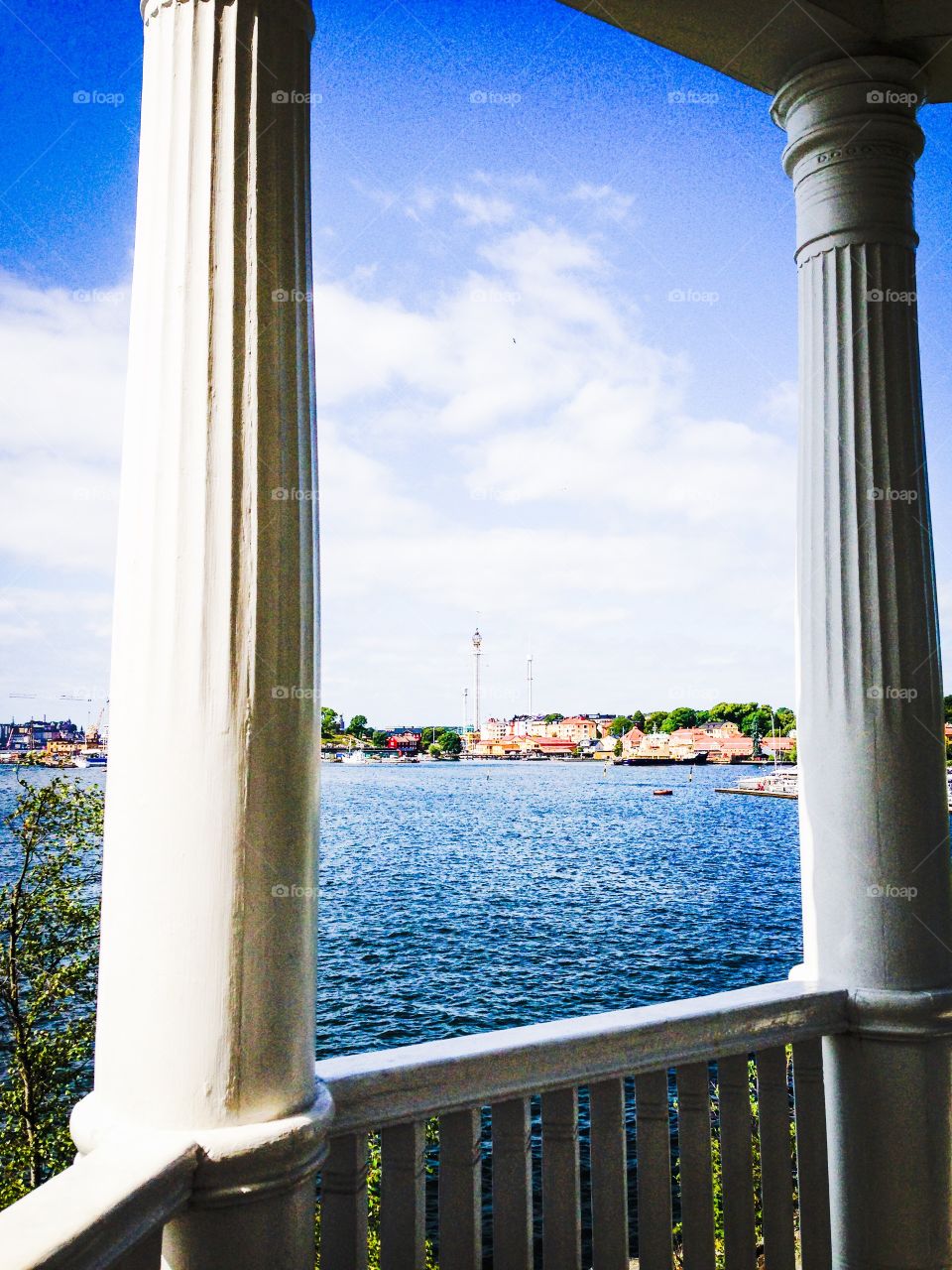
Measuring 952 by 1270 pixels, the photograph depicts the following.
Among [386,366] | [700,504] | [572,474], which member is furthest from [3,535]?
[700,504]

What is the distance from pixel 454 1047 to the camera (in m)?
2.49

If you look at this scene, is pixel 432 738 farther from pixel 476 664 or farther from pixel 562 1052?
pixel 562 1052

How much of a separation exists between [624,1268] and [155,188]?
306 cm

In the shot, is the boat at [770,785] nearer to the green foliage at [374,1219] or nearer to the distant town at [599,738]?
the distant town at [599,738]

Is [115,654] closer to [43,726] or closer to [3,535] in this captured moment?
[43,726]

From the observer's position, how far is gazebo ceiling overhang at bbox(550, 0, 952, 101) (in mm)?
3402
